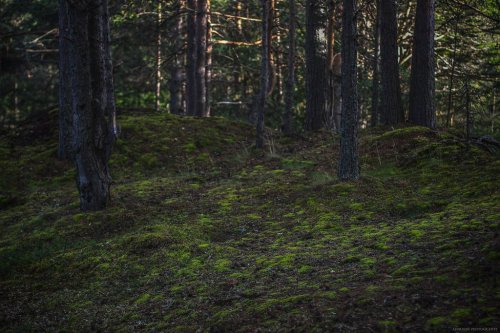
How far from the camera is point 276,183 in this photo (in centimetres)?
1288

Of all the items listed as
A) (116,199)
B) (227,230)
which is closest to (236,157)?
(116,199)

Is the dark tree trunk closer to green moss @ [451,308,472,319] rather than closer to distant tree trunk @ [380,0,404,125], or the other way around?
distant tree trunk @ [380,0,404,125]

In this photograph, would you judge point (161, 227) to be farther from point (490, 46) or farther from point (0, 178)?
point (490, 46)

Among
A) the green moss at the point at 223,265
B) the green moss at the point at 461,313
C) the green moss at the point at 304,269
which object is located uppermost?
the green moss at the point at 461,313

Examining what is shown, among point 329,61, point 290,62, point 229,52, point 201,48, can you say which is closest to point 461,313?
point 290,62

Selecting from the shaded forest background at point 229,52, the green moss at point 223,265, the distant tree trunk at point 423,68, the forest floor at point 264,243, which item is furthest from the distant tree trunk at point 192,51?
the green moss at point 223,265

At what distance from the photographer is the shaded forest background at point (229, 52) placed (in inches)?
736

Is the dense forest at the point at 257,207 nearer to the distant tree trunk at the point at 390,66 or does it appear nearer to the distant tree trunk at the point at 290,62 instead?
the distant tree trunk at the point at 390,66

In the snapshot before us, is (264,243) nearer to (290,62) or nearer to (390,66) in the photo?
(390,66)

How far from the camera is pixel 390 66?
53.9ft

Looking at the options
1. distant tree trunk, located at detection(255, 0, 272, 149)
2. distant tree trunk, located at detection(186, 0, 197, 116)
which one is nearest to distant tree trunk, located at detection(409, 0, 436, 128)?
distant tree trunk, located at detection(255, 0, 272, 149)

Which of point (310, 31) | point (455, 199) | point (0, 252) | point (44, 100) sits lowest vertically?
point (0, 252)

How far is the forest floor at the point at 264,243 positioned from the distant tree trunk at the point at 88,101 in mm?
673

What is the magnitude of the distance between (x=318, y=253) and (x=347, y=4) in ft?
19.3
